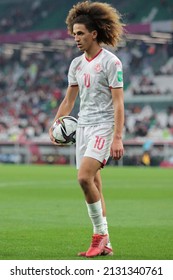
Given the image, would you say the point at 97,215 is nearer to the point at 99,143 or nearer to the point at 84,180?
the point at 84,180

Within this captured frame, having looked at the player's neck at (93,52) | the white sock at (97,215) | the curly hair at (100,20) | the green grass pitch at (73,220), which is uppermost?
the curly hair at (100,20)

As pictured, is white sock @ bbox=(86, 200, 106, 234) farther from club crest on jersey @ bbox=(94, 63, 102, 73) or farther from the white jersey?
club crest on jersey @ bbox=(94, 63, 102, 73)

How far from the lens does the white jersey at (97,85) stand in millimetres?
9008

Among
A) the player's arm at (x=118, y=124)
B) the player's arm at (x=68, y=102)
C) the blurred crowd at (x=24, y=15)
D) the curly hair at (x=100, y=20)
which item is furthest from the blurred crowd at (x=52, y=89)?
the player's arm at (x=118, y=124)

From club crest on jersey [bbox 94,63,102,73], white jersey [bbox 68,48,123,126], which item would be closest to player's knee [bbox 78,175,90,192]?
white jersey [bbox 68,48,123,126]

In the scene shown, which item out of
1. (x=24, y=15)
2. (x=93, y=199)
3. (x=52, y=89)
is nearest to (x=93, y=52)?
(x=93, y=199)

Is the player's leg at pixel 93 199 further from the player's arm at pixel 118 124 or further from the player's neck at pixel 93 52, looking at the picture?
the player's neck at pixel 93 52

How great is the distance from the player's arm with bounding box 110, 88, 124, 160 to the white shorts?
0.21m

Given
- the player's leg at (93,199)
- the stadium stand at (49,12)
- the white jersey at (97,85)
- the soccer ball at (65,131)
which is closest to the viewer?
the player's leg at (93,199)

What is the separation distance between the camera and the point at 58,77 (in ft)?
169

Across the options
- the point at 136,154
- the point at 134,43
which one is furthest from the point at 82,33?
the point at 134,43

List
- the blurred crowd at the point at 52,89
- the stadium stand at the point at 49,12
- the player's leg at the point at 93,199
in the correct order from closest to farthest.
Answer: the player's leg at the point at 93,199
the blurred crowd at the point at 52,89
the stadium stand at the point at 49,12

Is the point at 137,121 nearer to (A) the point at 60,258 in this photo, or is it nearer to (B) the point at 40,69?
(B) the point at 40,69
